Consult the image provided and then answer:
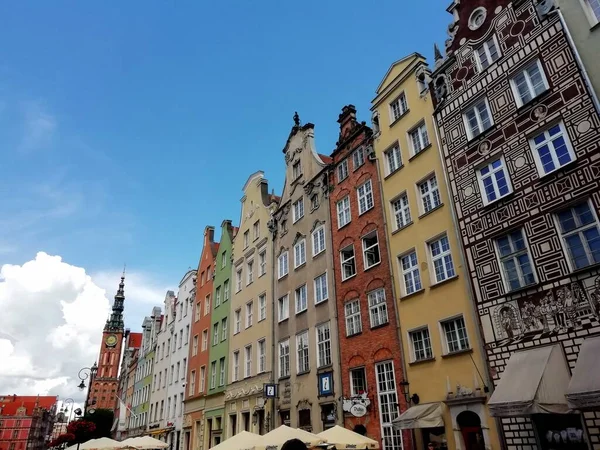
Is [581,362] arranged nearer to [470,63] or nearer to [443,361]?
[443,361]

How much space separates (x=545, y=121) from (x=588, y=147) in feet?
5.88

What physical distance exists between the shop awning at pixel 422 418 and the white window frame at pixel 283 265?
44.2 ft

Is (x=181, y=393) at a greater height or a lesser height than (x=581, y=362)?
greater

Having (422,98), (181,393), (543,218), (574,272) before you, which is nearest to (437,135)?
(422,98)

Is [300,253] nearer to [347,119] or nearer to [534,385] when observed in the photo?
[347,119]

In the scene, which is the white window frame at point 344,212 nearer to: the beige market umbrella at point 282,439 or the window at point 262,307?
the window at point 262,307

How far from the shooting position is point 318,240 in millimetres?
25438

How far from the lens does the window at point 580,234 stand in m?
12.4

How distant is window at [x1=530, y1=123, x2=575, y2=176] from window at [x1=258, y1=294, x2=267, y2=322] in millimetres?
19772

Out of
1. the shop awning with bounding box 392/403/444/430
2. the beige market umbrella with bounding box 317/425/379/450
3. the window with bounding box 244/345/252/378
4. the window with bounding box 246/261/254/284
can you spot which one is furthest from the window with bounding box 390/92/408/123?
the window with bounding box 244/345/252/378

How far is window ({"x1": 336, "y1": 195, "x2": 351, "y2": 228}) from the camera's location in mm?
23344

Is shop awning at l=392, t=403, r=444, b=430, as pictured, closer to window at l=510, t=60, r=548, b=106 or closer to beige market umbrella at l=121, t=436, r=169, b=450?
window at l=510, t=60, r=548, b=106

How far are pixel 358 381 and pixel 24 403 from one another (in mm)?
153072

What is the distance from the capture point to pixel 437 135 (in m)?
18.4
